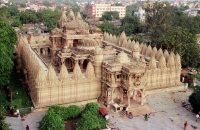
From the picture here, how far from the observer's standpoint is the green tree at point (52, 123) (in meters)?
19.4

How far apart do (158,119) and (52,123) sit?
385 inches

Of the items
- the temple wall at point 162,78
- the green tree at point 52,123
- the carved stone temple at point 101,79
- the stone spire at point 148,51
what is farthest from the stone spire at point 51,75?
the stone spire at point 148,51

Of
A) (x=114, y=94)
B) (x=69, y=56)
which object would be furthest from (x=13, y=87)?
(x=114, y=94)

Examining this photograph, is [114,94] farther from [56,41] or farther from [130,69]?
[56,41]

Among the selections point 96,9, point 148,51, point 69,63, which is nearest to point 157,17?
point 148,51

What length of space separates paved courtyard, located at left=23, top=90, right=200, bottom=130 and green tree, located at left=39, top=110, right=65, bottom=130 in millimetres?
1396

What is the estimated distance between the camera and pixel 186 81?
33.2 m

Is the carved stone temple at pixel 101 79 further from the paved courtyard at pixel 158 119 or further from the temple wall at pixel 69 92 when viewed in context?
the paved courtyard at pixel 158 119

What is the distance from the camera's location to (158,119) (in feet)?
74.9

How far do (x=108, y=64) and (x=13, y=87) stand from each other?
1338 cm

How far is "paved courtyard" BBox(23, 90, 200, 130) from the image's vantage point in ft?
70.6

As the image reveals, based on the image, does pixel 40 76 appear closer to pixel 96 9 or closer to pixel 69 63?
pixel 69 63

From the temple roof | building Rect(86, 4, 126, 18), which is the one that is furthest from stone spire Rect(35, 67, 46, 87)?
building Rect(86, 4, 126, 18)

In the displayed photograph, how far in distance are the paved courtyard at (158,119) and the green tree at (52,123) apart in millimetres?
1396
